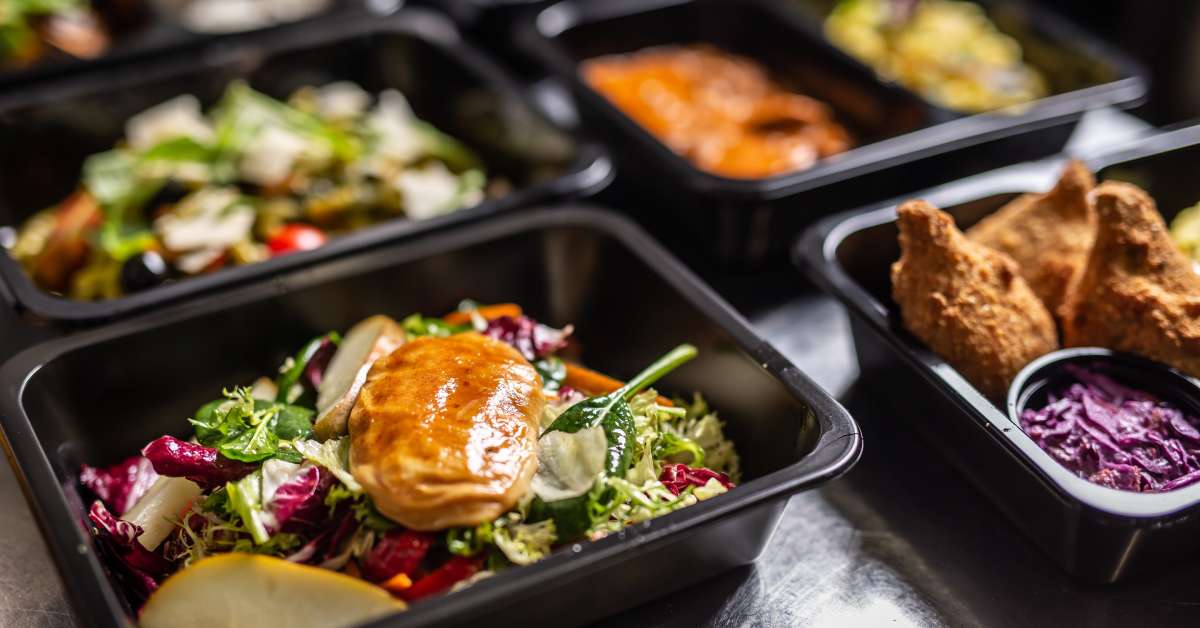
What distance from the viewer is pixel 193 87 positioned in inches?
123

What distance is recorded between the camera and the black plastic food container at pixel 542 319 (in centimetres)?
147

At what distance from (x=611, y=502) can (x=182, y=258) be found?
4.62 ft

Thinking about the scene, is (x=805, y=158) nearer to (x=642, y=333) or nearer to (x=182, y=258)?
(x=642, y=333)

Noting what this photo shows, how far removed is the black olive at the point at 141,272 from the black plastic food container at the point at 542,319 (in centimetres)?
38

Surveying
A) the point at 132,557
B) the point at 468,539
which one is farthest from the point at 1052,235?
the point at 132,557

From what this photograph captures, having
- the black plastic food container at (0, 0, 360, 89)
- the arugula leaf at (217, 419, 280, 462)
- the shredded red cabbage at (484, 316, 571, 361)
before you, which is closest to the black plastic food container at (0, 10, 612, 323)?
Result: the black plastic food container at (0, 0, 360, 89)

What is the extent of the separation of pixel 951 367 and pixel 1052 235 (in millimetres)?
505

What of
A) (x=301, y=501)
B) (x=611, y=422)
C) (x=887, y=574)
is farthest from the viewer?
(x=887, y=574)

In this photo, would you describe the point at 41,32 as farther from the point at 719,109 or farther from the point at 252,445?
the point at 252,445

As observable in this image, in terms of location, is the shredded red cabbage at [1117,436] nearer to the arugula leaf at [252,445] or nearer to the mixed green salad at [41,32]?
the arugula leaf at [252,445]

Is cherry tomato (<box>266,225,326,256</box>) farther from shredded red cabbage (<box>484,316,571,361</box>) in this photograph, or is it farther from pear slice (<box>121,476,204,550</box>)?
pear slice (<box>121,476,204,550</box>)

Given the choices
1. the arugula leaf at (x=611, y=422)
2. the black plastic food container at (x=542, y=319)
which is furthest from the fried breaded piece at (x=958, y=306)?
A: the arugula leaf at (x=611, y=422)

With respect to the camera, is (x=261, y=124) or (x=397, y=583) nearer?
(x=397, y=583)

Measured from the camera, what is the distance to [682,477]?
1707 millimetres
